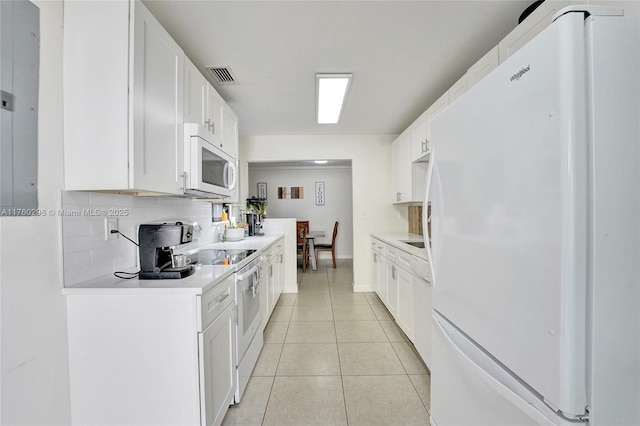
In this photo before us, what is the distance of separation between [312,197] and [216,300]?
18.0 ft

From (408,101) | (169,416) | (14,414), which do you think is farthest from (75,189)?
(408,101)

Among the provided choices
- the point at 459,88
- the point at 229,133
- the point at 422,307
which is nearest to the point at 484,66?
the point at 459,88

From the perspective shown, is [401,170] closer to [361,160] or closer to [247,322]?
A: [361,160]

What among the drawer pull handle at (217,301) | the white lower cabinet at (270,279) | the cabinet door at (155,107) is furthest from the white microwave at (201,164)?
the white lower cabinet at (270,279)

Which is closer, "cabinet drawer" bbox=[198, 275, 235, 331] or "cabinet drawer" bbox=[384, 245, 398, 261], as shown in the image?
"cabinet drawer" bbox=[198, 275, 235, 331]

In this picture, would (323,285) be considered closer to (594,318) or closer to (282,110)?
(282,110)

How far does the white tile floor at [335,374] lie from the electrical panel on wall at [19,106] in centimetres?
152

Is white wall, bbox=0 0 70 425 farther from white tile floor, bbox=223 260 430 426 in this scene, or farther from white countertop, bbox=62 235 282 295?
white tile floor, bbox=223 260 430 426

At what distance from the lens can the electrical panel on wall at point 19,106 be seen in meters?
0.98

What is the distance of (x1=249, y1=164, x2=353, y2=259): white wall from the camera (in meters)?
6.76

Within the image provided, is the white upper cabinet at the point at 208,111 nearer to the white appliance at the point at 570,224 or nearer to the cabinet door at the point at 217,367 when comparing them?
the cabinet door at the point at 217,367

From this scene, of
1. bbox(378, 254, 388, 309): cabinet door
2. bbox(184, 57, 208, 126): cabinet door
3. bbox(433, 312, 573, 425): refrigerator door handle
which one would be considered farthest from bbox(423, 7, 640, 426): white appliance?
bbox(378, 254, 388, 309): cabinet door

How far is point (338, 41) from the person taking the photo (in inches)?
69.3

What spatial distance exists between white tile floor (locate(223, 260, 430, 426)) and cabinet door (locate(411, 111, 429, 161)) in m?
1.83
